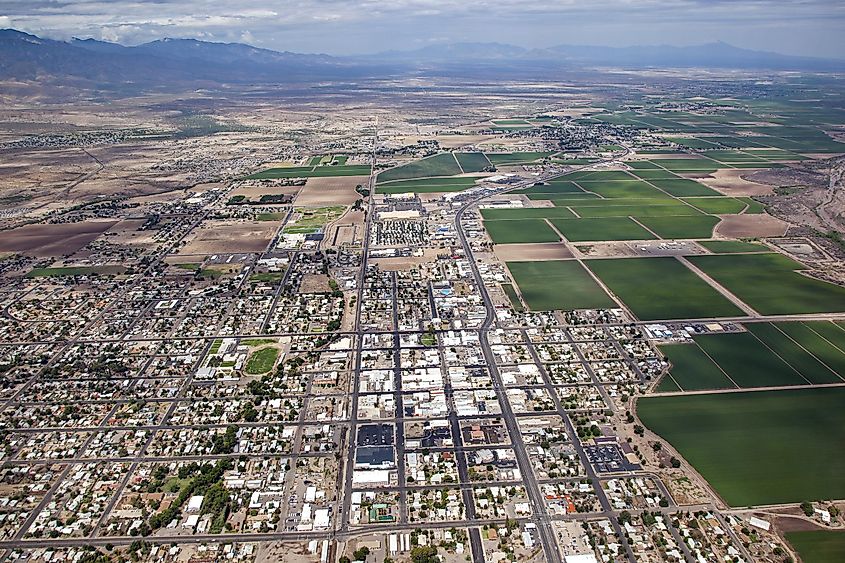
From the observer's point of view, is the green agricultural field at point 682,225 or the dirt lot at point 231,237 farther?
the green agricultural field at point 682,225

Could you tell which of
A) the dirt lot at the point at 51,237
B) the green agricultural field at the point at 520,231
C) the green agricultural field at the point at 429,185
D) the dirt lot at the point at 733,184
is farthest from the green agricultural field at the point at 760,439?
the dirt lot at the point at 51,237

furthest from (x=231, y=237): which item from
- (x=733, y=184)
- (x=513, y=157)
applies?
(x=733, y=184)

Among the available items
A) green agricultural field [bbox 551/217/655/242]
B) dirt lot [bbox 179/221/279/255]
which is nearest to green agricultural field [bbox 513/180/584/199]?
green agricultural field [bbox 551/217/655/242]

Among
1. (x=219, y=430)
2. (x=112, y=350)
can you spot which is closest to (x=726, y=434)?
(x=219, y=430)

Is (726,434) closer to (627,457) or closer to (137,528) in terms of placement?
(627,457)

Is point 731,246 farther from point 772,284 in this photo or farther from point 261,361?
point 261,361

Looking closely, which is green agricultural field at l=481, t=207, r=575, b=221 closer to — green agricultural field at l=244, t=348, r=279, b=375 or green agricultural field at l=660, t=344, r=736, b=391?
green agricultural field at l=660, t=344, r=736, b=391

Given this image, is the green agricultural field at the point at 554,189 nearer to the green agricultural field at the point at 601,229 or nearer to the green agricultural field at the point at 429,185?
the green agricultural field at the point at 429,185
